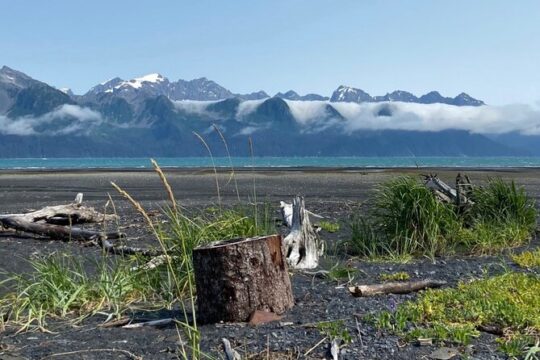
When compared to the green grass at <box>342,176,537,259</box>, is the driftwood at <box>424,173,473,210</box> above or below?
above

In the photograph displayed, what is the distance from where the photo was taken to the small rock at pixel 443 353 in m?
5.85

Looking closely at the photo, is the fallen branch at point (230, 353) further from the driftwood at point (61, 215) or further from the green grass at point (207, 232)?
the driftwood at point (61, 215)

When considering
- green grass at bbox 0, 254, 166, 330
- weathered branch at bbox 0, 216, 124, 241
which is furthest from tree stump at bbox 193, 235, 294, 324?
weathered branch at bbox 0, 216, 124, 241

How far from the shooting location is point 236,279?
23.5 ft

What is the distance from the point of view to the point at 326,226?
18.2 meters

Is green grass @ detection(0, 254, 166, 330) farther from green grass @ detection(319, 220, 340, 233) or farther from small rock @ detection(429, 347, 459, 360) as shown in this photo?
green grass @ detection(319, 220, 340, 233)

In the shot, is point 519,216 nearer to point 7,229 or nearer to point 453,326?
point 453,326

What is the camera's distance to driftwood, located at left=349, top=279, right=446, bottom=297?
8.11 m

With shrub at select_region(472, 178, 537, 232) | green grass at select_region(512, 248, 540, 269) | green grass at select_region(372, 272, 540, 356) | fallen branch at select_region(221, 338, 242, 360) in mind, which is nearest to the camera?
fallen branch at select_region(221, 338, 242, 360)

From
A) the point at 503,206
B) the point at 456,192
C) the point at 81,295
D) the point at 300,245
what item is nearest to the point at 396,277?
the point at 300,245

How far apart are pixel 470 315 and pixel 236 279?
250 cm

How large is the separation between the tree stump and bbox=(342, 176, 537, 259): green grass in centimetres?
548

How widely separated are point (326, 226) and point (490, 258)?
7058 millimetres

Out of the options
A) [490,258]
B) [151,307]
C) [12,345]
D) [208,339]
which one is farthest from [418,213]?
[12,345]
